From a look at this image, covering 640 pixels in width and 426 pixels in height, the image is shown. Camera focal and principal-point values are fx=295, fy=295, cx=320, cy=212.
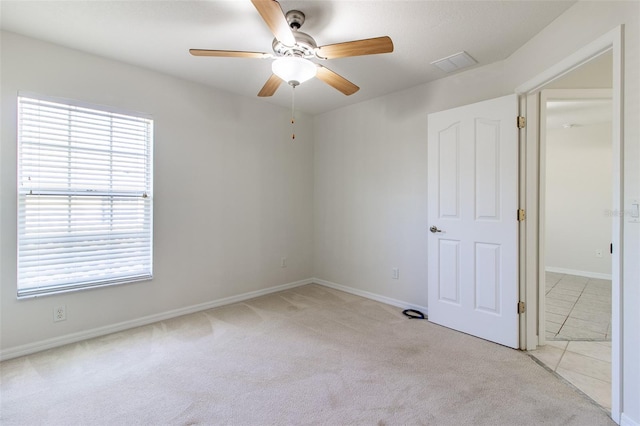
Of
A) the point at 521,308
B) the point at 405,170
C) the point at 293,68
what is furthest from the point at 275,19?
the point at 521,308

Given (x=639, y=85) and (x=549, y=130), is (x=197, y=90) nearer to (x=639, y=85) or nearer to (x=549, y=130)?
(x=639, y=85)

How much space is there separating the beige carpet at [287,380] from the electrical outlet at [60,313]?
0.25m

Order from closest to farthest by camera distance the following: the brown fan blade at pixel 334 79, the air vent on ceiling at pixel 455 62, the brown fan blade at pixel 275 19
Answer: the brown fan blade at pixel 275 19
the brown fan blade at pixel 334 79
the air vent on ceiling at pixel 455 62

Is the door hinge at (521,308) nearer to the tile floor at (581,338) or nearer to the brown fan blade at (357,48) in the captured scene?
the tile floor at (581,338)

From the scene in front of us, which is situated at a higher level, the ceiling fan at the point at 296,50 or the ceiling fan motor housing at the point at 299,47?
the ceiling fan motor housing at the point at 299,47

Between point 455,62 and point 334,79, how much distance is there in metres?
1.24

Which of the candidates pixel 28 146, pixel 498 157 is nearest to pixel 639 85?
pixel 498 157

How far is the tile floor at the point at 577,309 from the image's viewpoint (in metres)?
2.77

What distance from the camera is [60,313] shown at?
2.47 metres

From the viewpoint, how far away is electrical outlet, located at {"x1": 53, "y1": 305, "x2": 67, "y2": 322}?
245 cm

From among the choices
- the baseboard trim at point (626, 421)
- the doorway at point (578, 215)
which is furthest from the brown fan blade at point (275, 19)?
the doorway at point (578, 215)

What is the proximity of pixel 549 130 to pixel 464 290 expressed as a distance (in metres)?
4.36

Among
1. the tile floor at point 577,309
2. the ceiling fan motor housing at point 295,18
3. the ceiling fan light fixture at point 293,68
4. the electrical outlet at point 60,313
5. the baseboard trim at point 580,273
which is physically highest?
the ceiling fan motor housing at point 295,18

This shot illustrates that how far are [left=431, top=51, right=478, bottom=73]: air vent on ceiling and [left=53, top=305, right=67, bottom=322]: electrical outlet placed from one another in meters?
3.89
